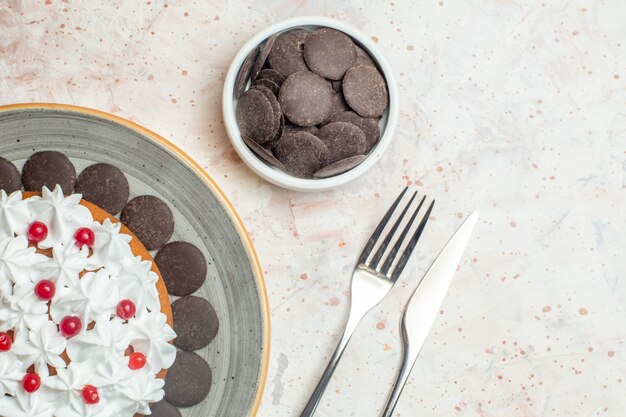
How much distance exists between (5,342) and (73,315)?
9cm

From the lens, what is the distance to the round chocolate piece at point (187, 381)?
3.39 ft

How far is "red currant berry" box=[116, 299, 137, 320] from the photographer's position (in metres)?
0.94

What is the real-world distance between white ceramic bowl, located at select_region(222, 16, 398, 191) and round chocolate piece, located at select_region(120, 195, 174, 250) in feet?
0.51

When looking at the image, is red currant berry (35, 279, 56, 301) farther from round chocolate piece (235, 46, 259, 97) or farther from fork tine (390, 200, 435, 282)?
fork tine (390, 200, 435, 282)

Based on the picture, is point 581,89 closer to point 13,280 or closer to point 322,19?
point 322,19

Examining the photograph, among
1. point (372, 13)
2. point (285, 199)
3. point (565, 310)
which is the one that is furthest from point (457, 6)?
point (565, 310)

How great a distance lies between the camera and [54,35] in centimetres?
116

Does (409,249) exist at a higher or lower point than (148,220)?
higher

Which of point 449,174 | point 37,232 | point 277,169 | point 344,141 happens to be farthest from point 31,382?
point 449,174

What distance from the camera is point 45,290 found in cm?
91

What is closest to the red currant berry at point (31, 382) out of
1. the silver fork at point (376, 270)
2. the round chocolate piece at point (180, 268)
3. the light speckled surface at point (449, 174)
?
the round chocolate piece at point (180, 268)

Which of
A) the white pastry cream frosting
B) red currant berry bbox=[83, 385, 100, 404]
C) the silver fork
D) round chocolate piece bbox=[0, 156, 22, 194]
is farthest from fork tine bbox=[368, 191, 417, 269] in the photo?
round chocolate piece bbox=[0, 156, 22, 194]

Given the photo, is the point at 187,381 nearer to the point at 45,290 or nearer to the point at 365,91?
the point at 45,290

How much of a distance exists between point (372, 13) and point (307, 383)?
654 mm
